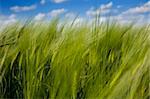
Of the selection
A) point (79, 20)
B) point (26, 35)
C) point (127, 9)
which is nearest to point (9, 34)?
point (26, 35)

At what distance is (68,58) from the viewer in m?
0.58

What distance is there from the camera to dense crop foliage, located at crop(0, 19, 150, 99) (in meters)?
0.56

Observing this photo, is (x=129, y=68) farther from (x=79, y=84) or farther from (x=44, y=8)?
(x=44, y=8)

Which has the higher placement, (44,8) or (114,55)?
(44,8)

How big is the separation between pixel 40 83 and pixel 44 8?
181 mm

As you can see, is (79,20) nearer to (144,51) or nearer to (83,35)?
(83,35)

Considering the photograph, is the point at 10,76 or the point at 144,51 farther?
the point at 10,76

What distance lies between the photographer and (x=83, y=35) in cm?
59

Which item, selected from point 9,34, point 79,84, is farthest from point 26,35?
point 79,84

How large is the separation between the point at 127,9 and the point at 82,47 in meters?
0.15

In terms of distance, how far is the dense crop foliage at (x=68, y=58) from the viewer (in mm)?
565

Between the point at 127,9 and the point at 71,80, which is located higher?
the point at 127,9

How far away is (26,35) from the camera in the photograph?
25.0 inches

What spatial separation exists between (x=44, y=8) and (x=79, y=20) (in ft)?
0.28
